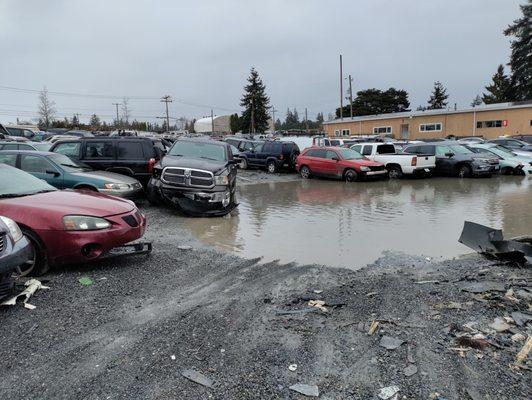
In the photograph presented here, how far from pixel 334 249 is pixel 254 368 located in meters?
4.53

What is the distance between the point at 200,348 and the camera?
3906 mm

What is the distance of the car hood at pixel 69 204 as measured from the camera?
5.79 metres

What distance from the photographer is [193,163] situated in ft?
35.9

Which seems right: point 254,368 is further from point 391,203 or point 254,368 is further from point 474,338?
point 391,203

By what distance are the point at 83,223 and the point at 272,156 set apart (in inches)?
729

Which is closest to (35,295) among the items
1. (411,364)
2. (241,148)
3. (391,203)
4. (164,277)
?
(164,277)

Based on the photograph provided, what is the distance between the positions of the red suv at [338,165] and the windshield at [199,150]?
882 cm

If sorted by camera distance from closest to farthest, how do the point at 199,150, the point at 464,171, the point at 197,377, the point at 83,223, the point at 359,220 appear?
the point at 197,377 < the point at 83,223 < the point at 359,220 < the point at 199,150 < the point at 464,171

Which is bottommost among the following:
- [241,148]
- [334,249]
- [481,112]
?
[334,249]

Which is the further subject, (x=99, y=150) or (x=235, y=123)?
(x=235, y=123)

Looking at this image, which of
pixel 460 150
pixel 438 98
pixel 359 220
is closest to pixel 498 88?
pixel 438 98

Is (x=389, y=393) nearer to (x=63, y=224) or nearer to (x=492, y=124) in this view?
(x=63, y=224)

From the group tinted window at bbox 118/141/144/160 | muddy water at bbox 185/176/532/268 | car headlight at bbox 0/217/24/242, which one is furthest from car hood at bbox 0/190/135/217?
tinted window at bbox 118/141/144/160

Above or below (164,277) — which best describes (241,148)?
above
